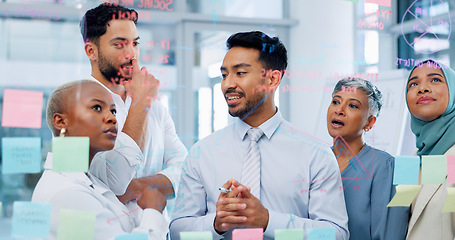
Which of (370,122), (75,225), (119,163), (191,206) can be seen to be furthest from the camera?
(370,122)

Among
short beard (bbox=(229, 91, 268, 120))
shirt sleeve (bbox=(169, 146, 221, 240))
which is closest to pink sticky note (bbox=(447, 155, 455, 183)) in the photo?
short beard (bbox=(229, 91, 268, 120))

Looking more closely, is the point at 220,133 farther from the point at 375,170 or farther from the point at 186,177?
the point at 375,170

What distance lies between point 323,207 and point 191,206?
1.32 ft

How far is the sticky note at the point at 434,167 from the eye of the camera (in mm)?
1627

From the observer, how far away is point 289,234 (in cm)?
145

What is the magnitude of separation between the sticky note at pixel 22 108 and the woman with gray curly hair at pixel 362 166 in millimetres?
936

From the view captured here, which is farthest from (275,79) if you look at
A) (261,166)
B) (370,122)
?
(370,122)

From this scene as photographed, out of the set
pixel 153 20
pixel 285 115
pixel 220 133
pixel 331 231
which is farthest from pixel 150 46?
pixel 331 231

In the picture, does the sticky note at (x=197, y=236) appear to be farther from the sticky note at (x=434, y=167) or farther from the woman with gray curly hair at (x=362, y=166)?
the sticky note at (x=434, y=167)

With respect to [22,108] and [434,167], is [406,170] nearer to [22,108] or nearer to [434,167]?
[434,167]

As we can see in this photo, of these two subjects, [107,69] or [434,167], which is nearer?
[107,69]

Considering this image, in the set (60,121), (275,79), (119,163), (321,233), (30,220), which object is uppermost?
(275,79)

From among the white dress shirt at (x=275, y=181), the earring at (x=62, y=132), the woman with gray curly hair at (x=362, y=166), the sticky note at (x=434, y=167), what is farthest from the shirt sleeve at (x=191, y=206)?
the sticky note at (x=434, y=167)

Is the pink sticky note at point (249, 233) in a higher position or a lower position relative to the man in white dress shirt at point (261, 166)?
lower
